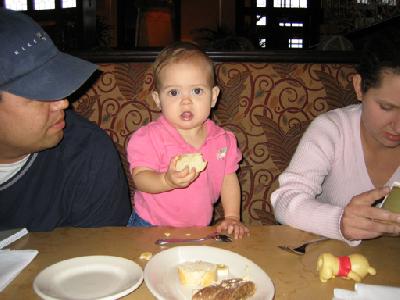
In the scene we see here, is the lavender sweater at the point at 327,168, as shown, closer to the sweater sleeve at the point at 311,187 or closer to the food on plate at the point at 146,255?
the sweater sleeve at the point at 311,187

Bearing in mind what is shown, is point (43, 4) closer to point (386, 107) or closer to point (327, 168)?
point (327, 168)

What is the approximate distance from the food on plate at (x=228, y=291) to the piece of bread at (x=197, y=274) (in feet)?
0.17

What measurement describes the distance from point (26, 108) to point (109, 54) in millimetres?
1053

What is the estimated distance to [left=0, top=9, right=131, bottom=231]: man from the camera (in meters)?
1.57

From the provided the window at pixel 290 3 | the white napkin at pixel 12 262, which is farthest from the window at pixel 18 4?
the white napkin at pixel 12 262

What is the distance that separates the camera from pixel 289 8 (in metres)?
15.1

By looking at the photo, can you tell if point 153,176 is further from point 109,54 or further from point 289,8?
point 289,8

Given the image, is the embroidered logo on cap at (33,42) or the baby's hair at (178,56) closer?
the embroidered logo on cap at (33,42)

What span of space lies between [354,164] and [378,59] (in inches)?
20.0

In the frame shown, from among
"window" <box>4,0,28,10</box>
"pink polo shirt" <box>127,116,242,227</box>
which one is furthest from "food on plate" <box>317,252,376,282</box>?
"window" <box>4,0,28,10</box>

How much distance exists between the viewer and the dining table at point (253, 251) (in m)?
1.17

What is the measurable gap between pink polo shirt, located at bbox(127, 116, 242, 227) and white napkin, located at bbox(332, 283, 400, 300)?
0.95 metres

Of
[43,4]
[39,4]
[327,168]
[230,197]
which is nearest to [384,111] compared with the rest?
[327,168]

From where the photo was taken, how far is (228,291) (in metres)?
1.08
